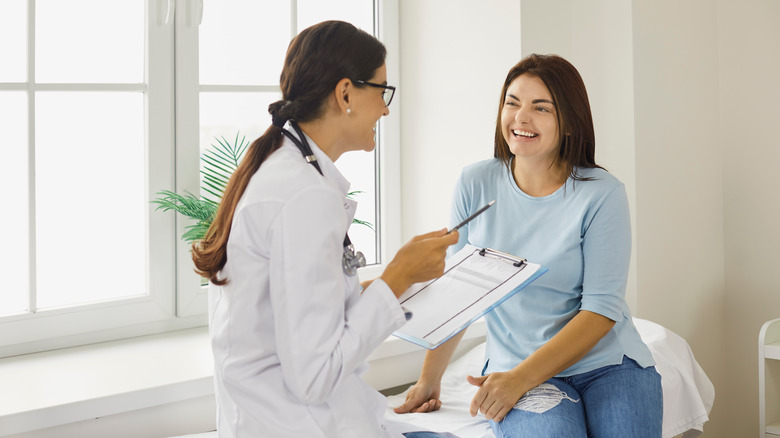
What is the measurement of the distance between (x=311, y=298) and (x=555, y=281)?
75 cm

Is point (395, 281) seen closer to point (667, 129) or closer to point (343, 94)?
point (343, 94)

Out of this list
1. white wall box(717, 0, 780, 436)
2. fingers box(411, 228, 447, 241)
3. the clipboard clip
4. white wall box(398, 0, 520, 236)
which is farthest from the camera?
white wall box(717, 0, 780, 436)

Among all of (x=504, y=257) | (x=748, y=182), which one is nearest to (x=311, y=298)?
(x=504, y=257)

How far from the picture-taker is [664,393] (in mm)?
1750

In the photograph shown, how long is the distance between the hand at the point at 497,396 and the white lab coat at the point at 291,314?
0.41 m

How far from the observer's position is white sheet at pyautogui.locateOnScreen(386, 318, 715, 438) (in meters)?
1.63

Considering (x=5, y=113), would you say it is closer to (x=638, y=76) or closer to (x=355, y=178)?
(x=355, y=178)

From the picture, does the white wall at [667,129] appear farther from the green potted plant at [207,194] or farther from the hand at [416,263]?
the hand at [416,263]

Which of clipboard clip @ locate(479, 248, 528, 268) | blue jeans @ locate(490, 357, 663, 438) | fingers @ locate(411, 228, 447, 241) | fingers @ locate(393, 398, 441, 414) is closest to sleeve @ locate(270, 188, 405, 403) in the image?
fingers @ locate(411, 228, 447, 241)

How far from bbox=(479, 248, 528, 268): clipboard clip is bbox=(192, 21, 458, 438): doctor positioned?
0.69ft

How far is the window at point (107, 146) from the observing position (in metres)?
1.77

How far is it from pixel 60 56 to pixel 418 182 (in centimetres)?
114

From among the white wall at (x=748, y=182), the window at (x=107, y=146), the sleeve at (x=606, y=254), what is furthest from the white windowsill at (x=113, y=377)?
the white wall at (x=748, y=182)

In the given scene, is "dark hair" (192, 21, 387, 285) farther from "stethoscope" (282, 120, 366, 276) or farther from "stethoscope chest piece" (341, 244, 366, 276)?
"stethoscope chest piece" (341, 244, 366, 276)
